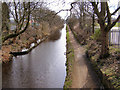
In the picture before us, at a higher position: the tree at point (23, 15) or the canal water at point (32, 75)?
the tree at point (23, 15)

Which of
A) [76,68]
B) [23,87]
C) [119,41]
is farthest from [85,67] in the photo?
[23,87]

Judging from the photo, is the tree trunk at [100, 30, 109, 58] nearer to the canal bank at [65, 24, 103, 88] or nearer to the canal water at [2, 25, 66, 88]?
the canal bank at [65, 24, 103, 88]

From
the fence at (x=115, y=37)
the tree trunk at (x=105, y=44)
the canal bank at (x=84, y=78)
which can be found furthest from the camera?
the fence at (x=115, y=37)

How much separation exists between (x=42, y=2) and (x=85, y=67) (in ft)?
17.8

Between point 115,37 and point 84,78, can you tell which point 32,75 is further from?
point 115,37

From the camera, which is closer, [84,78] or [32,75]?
[84,78]

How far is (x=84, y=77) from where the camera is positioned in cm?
756

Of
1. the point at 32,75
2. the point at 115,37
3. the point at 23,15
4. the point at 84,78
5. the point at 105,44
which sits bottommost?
the point at 32,75

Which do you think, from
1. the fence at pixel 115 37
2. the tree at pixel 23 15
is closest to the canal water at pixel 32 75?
the tree at pixel 23 15

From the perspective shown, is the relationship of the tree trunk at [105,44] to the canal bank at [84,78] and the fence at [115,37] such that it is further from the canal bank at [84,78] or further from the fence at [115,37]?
the fence at [115,37]

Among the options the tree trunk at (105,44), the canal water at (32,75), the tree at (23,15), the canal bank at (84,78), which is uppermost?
the tree at (23,15)

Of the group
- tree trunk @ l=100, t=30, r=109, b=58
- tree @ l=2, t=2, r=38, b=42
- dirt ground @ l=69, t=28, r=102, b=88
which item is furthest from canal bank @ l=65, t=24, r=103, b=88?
tree @ l=2, t=2, r=38, b=42

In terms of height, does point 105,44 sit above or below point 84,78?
above

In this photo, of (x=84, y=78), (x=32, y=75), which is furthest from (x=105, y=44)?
(x=32, y=75)
